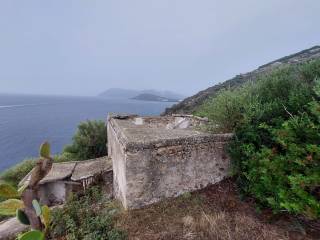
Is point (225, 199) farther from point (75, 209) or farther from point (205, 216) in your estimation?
point (75, 209)

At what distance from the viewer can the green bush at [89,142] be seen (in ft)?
68.8

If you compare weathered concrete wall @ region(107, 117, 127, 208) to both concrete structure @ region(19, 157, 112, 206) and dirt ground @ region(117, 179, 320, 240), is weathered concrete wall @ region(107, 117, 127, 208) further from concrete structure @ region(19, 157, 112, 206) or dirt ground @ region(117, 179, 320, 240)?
concrete structure @ region(19, 157, 112, 206)

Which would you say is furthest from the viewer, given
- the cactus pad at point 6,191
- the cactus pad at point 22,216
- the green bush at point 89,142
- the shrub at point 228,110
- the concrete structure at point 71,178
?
the green bush at point 89,142

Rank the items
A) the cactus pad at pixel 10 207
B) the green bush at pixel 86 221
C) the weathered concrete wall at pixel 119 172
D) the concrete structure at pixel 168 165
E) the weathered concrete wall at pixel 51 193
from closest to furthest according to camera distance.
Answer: the cactus pad at pixel 10 207 < the green bush at pixel 86 221 < the concrete structure at pixel 168 165 < the weathered concrete wall at pixel 119 172 < the weathered concrete wall at pixel 51 193

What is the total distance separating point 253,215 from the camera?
259 inches

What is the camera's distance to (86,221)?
754 centimetres

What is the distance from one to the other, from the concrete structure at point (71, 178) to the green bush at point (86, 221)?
5.21 feet

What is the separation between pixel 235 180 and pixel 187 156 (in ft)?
6.07

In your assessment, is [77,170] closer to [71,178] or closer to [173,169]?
[71,178]

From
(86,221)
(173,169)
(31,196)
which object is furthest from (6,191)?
(173,169)

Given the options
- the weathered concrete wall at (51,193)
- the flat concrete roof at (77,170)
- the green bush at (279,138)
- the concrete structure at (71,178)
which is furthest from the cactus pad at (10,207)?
the weathered concrete wall at (51,193)

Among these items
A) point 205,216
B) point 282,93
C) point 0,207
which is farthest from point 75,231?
point 282,93

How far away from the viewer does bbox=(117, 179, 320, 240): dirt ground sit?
5.94 meters

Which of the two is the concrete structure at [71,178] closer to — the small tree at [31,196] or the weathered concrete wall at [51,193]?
the weathered concrete wall at [51,193]
